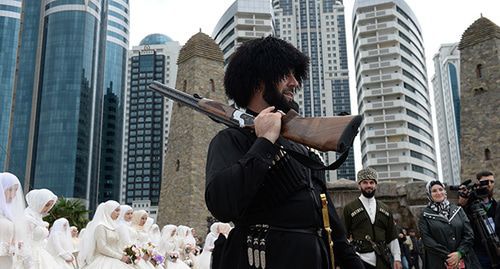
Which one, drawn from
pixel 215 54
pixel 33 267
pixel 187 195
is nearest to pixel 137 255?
pixel 33 267

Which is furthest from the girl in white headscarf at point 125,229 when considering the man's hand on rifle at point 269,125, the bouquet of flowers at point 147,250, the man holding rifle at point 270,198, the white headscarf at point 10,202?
the man's hand on rifle at point 269,125

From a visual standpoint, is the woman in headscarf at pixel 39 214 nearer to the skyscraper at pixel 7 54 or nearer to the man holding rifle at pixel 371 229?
the man holding rifle at pixel 371 229

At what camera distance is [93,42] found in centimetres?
7269

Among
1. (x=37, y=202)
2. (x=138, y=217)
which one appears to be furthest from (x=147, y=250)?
(x=138, y=217)

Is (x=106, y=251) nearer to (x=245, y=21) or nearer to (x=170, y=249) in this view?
(x=170, y=249)

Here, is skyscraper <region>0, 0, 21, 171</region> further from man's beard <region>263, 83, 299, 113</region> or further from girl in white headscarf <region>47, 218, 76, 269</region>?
man's beard <region>263, 83, 299, 113</region>

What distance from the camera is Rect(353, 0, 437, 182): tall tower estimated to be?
52.3m

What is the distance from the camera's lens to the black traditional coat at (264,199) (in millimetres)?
1549

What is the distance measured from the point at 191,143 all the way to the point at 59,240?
17.0m

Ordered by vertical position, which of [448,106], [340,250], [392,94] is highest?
[448,106]

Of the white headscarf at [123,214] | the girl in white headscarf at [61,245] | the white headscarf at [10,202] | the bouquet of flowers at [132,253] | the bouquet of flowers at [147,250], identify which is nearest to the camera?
the white headscarf at [10,202]

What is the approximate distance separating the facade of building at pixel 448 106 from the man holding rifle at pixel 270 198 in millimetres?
81526

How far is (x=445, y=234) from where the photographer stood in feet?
15.7

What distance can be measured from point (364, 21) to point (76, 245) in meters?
51.8
